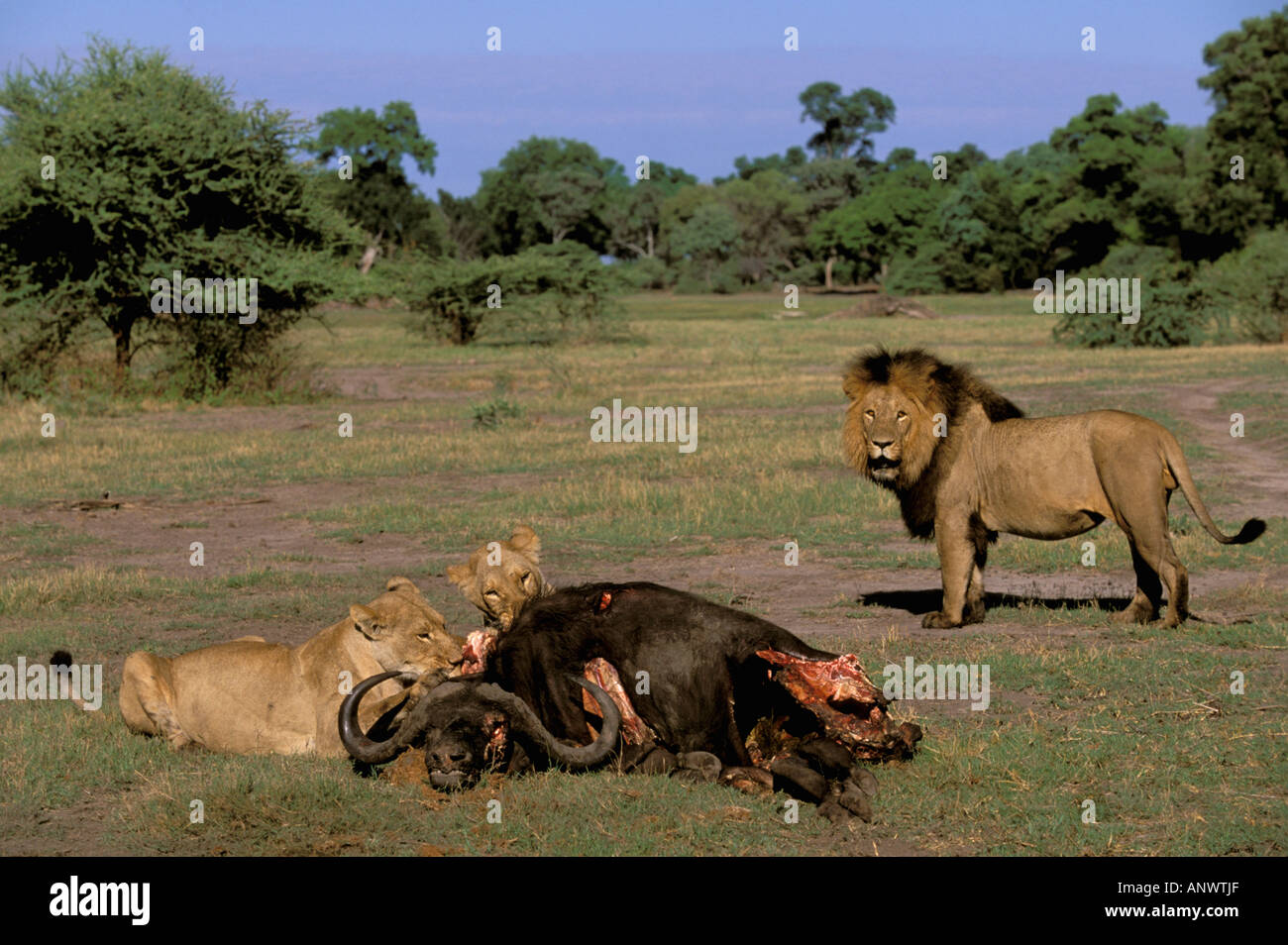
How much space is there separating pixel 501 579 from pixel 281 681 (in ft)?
3.89

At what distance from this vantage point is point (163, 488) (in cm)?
1650

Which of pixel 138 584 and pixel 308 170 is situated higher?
pixel 308 170

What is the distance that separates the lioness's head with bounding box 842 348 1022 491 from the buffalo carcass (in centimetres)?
323

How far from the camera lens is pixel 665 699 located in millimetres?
6312

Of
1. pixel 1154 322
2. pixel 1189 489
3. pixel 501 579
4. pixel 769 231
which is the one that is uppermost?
pixel 769 231

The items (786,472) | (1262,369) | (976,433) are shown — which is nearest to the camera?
(976,433)

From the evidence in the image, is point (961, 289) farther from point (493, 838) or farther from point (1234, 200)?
point (493, 838)

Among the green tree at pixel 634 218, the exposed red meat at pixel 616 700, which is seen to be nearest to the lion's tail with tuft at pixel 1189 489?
the exposed red meat at pixel 616 700

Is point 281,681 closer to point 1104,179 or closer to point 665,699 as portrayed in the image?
point 665,699

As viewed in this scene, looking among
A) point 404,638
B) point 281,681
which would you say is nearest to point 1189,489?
point 404,638

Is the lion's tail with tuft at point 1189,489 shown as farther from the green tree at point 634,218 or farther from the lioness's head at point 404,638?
the green tree at point 634,218

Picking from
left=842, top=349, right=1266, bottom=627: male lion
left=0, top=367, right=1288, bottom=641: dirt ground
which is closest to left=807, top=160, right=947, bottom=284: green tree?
left=0, top=367, right=1288, bottom=641: dirt ground
